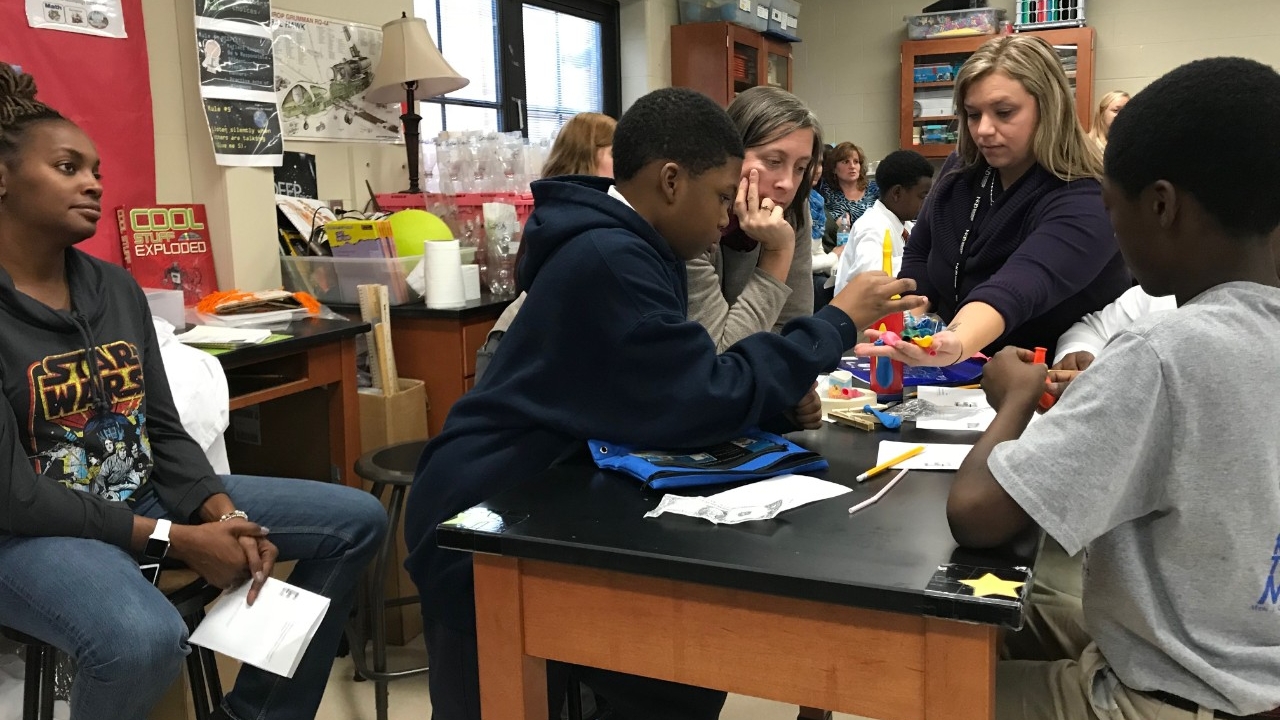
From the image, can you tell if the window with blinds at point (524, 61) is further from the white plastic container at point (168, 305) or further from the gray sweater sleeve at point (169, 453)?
the gray sweater sleeve at point (169, 453)

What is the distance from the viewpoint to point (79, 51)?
2.48 meters

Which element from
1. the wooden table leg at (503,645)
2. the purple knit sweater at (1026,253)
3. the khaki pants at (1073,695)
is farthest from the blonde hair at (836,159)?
the wooden table leg at (503,645)

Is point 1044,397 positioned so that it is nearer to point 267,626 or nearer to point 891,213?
point 267,626

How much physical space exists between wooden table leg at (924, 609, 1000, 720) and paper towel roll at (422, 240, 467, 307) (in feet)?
6.80

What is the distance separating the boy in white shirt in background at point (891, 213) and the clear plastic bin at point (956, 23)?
242cm

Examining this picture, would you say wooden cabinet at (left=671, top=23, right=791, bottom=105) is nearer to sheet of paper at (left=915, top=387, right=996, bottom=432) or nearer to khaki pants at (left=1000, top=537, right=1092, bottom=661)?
sheet of paper at (left=915, top=387, right=996, bottom=432)

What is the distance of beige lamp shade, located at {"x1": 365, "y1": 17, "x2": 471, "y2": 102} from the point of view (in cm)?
338

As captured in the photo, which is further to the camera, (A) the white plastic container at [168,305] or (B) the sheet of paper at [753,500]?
(A) the white plastic container at [168,305]

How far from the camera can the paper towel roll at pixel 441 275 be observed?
2803 millimetres

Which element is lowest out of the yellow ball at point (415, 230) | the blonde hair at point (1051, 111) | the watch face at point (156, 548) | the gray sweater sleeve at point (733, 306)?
the watch face at point (156, 548)

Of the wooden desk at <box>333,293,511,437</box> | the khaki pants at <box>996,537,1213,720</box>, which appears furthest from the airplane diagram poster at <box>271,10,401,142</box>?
the khaki pants at <box>996,537,1213,720</box>

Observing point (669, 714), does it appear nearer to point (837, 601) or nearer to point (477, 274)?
point (837, 601)

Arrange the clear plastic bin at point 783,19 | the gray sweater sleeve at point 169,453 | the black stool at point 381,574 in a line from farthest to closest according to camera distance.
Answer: the clear plastic bin at point 783,19 → the black stool at point 381,574 → the gray sweater sleeve at point 169,453

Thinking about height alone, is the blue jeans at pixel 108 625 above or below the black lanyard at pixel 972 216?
below
